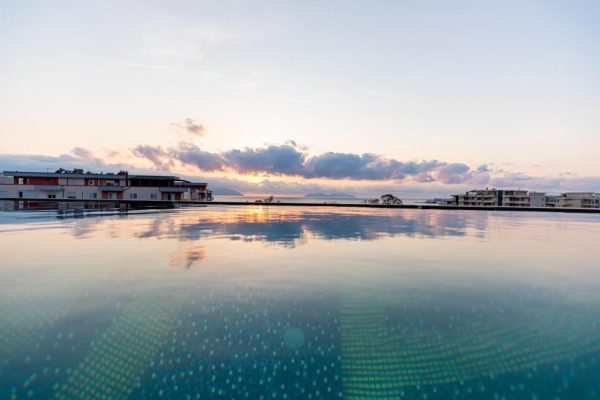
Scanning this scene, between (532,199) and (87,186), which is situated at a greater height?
(87,186)

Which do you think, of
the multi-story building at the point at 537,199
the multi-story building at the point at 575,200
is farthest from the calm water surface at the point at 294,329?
the multi-story building at the point at 575,200

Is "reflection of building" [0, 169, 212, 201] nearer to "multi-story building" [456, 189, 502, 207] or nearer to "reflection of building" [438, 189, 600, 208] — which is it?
"multi-story building" [456, 189, 502, 207]

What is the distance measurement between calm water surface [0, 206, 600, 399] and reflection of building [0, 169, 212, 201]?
7668cm

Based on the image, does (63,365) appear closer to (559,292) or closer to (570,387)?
(570,387)

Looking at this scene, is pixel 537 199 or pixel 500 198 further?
pixel 500 198

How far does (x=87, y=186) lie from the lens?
8456 cm

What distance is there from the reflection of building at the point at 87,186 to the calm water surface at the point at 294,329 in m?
76.7

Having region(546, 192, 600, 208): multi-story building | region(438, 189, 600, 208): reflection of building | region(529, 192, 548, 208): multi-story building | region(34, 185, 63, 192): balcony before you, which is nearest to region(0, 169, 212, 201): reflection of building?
region(34, 185, 63, 192): balcony

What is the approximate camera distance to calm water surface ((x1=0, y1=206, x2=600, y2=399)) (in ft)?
17.9

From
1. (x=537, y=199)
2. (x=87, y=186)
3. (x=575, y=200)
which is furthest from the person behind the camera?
(x=575, y=200)

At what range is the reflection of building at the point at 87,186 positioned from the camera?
81625mm

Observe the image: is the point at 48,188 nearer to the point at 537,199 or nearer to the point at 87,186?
the point at 87,186

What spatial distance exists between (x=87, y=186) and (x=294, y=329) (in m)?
94.7

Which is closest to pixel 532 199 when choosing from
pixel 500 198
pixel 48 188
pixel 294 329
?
pixel 500 198
